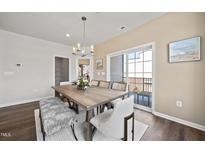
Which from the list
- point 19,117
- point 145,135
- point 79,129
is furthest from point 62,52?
point 145,135

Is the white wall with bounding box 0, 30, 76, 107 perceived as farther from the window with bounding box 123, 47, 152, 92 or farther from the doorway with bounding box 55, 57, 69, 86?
the window with bounding box 123, 47, 152, 92

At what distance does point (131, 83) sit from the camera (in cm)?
398

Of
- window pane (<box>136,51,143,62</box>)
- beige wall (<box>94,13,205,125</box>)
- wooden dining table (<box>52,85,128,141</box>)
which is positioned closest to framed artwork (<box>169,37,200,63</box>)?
beige wall (<box>94,13,205,125</box>)

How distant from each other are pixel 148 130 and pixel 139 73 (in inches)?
80.2

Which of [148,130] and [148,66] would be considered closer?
[148,130]

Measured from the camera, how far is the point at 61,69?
524cm

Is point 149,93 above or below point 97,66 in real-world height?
below

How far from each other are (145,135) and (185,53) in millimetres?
1903

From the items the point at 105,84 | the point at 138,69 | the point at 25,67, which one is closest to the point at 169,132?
the point at 105,84

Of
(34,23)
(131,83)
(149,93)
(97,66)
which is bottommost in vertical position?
(149,93)

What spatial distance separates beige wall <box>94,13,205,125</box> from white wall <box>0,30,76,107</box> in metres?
3.82

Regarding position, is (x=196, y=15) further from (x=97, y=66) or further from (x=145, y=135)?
(x=97, y=66)

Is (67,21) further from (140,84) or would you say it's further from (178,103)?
(178,103)

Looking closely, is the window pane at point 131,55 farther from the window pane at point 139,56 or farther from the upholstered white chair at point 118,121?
the upholstered white chair at point 118,121
